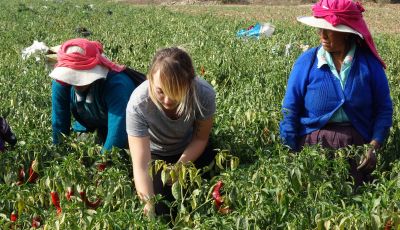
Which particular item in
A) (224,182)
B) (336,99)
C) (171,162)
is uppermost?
(336,99)

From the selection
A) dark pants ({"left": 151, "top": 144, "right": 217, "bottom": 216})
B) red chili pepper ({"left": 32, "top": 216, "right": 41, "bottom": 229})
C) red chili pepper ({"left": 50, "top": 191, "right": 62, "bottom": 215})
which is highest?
red chili pepper ({"left": 50, "top": 191, "right": 62, "bottom": 215})

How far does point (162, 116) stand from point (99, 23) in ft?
35.6

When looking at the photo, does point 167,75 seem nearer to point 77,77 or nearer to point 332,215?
point 77,77

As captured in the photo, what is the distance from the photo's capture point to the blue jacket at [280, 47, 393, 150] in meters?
3.23

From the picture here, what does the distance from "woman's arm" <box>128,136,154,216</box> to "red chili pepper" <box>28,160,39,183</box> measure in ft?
1.60

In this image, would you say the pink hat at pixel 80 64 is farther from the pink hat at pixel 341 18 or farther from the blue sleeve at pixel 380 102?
the blue sleeve at pixel 380 102

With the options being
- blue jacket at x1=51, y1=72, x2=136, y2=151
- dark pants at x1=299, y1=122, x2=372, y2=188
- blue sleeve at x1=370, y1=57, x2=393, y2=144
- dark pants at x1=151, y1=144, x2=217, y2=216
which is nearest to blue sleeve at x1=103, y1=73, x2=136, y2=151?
blue jacket at x1=51, y1=72, x2=136, y2=151

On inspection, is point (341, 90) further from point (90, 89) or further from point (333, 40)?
point (90, 89)

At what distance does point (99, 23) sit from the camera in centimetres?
1351

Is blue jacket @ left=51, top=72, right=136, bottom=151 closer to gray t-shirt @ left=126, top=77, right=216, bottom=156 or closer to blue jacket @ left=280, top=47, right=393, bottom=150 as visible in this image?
gray t-shirt @ left=126, top=77, right=216, bottom=156

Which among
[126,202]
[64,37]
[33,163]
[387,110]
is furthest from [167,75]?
[64,37]

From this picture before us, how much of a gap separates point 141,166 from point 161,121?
1.06 ft

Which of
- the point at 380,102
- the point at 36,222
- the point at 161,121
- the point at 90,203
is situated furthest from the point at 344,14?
the point at 36,222

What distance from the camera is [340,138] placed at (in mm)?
3297
